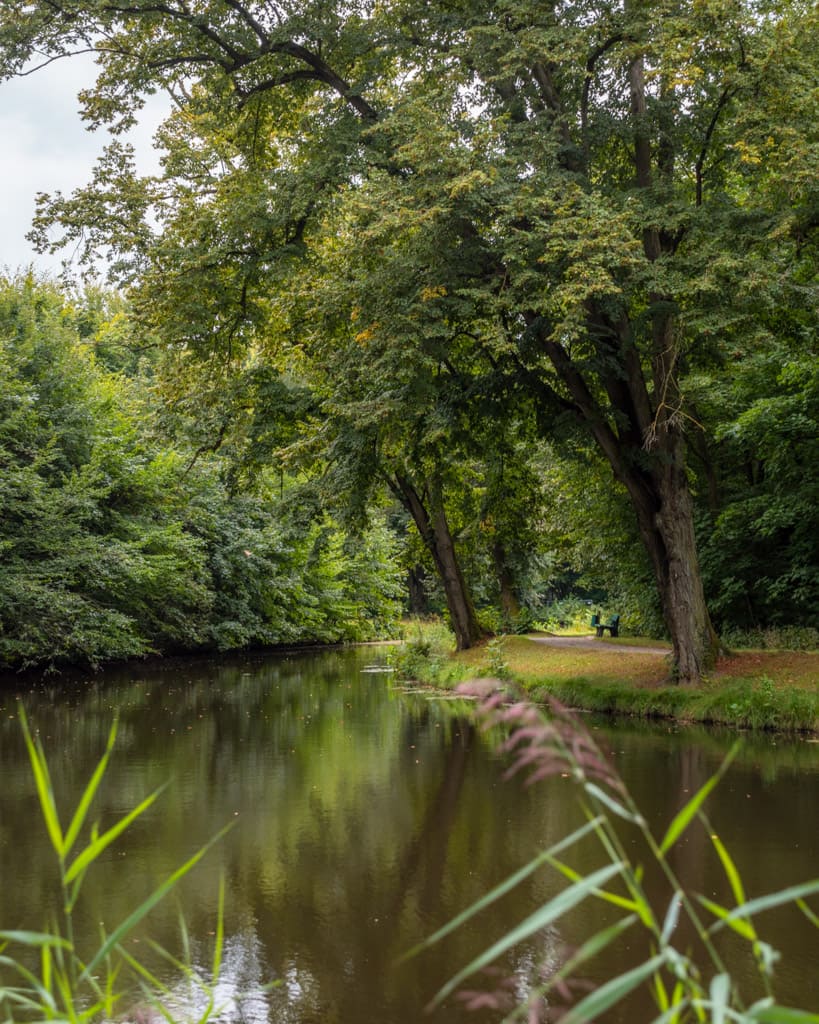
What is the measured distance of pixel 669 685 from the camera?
15539mm

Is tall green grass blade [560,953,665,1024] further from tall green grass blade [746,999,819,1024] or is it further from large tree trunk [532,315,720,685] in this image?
large tree trunk [532,315,720,685]

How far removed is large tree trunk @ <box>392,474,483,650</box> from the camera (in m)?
24.1

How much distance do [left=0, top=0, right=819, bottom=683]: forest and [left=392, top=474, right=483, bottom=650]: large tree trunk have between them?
0.69 m

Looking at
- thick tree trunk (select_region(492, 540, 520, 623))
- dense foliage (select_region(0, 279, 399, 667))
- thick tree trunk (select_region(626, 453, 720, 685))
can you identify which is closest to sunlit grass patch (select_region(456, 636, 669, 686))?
thick tree trunk (select_region(626, 453, 720, 685))

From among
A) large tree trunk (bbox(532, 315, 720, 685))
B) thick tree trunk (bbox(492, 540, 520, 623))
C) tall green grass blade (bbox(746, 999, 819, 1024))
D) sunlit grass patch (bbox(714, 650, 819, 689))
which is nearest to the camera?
tall green grass blade (bbox(746, 999, 819, 1024))

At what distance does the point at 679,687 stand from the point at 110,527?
17.3 metres

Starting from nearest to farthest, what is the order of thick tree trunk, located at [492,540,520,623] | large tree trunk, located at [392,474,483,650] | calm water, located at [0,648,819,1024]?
calm water, located at [0,648,819,1024]
large tree trunk, located at [392,474,483,650]
thick tree trunk, located at [492,540,520,623]

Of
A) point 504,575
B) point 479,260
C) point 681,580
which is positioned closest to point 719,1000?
point 479,260

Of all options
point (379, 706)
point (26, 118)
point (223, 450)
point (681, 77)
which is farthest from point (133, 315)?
point (681, 77)

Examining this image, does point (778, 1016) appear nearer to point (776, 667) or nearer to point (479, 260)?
point (479, 260)

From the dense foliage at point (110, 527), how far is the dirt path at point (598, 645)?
5.86 meters

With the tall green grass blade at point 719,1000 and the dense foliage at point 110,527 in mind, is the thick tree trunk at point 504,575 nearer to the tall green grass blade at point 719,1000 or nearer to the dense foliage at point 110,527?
the dense foliage at point 110,527

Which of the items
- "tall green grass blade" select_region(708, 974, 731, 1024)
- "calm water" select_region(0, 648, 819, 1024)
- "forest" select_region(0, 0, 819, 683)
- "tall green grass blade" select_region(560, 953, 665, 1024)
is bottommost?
"calm water" select_region(0, 648, 819, 1024)

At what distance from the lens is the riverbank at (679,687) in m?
13.6
